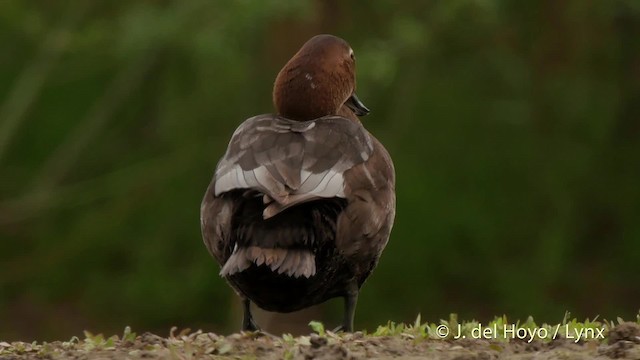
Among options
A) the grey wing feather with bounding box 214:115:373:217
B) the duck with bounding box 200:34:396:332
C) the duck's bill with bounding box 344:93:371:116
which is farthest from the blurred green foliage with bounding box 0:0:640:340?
the duck with bounding box 200:34:396:332

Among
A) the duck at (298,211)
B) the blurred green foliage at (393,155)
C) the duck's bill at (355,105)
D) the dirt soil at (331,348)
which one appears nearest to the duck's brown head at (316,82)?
the duck's bill at (355,105)

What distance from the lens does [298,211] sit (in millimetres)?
7023

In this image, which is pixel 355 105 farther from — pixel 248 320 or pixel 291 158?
pixel 291 158

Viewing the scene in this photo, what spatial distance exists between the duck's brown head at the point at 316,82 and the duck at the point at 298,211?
0.38 m

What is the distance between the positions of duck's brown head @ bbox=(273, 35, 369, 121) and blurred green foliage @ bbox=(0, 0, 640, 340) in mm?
6638

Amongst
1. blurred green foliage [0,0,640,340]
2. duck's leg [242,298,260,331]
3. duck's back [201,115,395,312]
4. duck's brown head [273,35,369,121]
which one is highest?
blurred green foliage [0,0,640,340]

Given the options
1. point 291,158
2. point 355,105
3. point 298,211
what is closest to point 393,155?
point 355,105

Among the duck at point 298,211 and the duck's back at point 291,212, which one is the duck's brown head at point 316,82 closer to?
the duck at point 298,211

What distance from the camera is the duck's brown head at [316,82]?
8.59 meters

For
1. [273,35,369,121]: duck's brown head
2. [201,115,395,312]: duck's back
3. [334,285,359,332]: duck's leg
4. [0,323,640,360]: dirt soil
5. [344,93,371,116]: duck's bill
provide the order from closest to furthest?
1. [0,323,640,360]: dirt soil
2. [201,115,395,312]: duck's back
3. [334,285,359,332]: duck's leg
4. [273,35,369,121]: duck's brown head
5. [344,93,371,116]: duck's bill

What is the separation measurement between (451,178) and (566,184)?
4.77 feet

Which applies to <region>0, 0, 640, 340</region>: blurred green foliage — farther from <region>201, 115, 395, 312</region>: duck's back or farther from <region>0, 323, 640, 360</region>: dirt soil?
<region>0, 323, 640, 360</region>: dirt soil

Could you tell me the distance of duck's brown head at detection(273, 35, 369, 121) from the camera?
8.59 m

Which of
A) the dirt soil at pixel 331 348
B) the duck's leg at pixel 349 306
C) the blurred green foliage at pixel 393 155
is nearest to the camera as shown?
the dirt soil at pixel 331 348
